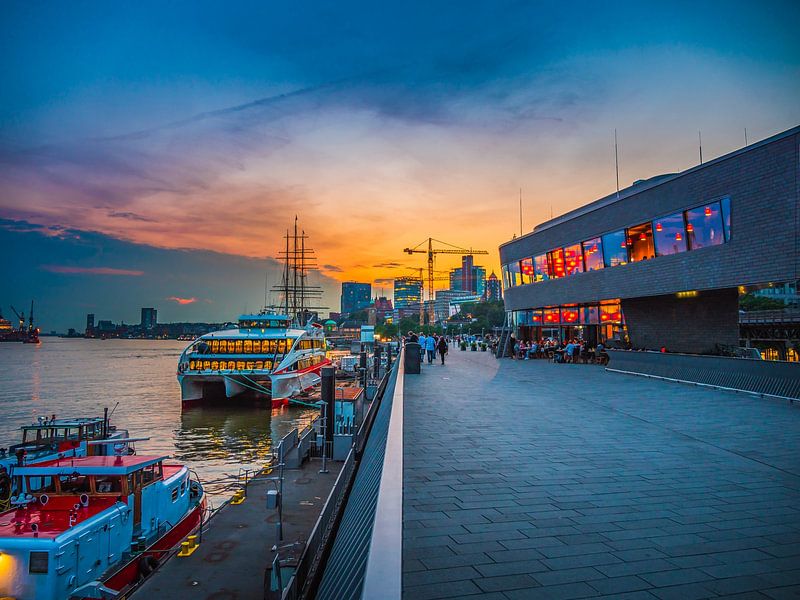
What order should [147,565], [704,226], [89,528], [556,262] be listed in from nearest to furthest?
[89,528], [147,565], [704,226], [556,262]

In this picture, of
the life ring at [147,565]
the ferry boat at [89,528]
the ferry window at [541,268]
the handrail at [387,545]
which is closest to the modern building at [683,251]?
the ferry window at [541,268]

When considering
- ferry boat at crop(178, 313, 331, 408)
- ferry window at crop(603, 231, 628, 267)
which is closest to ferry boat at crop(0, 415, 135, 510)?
ferry boat at crop(178, 313, 331, 408)

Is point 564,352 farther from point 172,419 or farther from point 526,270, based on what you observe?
point 172,419

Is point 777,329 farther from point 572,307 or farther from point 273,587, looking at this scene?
point 273,587

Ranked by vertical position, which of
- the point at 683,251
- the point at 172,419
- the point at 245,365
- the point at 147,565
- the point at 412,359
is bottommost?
the point at 172,419

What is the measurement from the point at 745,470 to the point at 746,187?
15232 mm

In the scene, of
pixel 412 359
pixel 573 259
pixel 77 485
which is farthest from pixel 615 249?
pixel 77 485

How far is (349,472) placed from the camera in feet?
Result: 51.3

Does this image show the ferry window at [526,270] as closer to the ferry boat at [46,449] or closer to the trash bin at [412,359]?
the trash bin at [412,359]

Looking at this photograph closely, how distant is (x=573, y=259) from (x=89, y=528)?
91.7 ft

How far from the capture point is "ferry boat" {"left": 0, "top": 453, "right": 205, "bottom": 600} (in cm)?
1008

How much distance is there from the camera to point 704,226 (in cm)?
2058

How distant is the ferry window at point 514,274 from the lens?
1558 inches

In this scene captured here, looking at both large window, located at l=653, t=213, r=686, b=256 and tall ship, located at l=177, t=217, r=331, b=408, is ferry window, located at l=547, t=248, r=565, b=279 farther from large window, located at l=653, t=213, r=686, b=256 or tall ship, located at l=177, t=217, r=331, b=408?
tall ship, located at l=177, t=217, r=331, b=408
